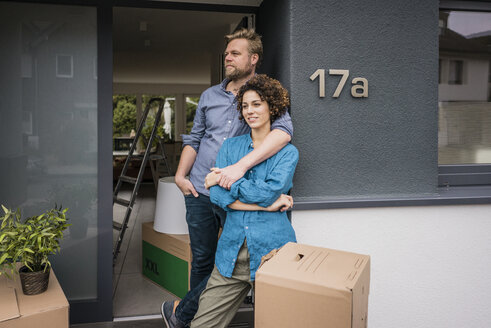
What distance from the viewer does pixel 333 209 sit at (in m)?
2.44

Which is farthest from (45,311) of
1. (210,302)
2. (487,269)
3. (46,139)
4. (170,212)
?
(487,269)

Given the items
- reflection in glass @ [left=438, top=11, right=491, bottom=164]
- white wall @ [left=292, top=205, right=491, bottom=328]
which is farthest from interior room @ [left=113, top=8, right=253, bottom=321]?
white wall @ [left=292, top=205, right=491, bottom=328]

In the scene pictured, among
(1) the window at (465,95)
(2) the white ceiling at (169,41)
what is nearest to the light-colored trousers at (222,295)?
(1) the window at (465,95)

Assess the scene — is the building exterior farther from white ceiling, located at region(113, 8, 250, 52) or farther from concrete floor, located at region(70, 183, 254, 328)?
white ceiling, located at region(113, 8, 250, 52)

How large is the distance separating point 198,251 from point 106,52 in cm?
138

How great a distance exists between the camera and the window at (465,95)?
2924 millimetres

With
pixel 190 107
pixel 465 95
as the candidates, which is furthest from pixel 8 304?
pixel 190 107

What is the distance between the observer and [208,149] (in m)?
2.39

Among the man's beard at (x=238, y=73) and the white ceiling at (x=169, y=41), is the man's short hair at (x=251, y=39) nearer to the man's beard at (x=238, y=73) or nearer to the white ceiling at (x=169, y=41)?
the man's beard at (x=238, y=73)

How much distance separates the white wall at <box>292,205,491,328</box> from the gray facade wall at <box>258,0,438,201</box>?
151 mm

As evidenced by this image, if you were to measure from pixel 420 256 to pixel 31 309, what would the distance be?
6.74ft

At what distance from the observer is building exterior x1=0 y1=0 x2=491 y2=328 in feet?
8.05

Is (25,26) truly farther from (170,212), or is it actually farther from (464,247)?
(464,247)

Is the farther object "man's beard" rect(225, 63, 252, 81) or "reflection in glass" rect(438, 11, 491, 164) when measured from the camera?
"reflection in glass" rect(438, 11, 491, 164)
